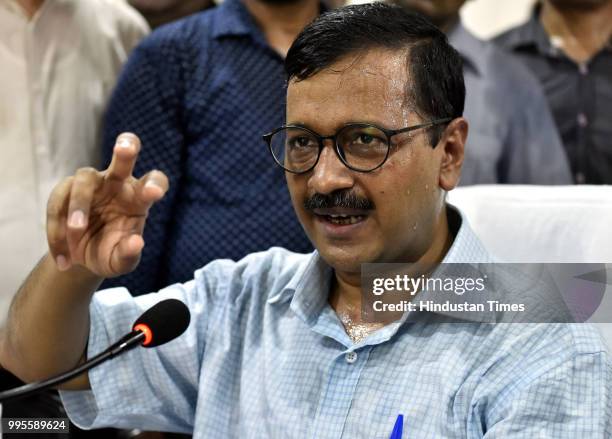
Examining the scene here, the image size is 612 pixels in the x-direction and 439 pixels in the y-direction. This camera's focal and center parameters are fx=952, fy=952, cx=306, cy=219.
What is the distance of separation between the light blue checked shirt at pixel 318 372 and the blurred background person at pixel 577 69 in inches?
46.2

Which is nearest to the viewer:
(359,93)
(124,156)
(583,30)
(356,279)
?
(124,156)

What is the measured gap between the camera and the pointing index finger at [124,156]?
1.16 m

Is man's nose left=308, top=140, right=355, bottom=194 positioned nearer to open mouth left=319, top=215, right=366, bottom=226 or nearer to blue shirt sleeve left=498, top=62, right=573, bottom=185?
open mouth left=319, top=215, right=366, bottom=226

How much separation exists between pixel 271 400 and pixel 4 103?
3.42ft

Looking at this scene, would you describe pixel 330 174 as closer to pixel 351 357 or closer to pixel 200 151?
pixel 351 357

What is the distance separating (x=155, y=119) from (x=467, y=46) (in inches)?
34.1

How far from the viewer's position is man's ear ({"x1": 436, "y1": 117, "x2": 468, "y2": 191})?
1.40 meters

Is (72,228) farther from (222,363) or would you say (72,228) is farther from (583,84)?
(583,84)

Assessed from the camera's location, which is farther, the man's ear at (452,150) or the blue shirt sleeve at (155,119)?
the blue shirt sleeve at (155,119)

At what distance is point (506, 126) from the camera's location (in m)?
2.37

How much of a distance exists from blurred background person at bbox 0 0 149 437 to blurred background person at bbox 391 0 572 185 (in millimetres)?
842

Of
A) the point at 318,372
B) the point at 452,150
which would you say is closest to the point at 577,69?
the point at 452,150

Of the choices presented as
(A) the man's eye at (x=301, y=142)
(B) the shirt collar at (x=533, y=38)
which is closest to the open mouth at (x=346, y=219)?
(A) the man's eye at (x=301, y=142)

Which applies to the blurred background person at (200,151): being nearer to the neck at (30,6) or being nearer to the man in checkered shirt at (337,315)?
the neck at (30,6)
